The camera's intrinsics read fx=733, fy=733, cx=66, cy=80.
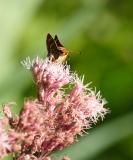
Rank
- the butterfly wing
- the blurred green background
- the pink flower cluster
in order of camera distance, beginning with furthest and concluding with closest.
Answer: the blurred green background → the butterfly wing → the pink flower cluster

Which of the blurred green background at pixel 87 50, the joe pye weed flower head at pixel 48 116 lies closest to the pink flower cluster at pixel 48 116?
the joe pye weed flower head at pixel 48 116

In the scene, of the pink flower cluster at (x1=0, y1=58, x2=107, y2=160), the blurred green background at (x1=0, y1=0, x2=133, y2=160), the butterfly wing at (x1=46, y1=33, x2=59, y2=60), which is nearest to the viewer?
the pink flower cluster at (x1=0, y1=58, x2=107, y2=160)

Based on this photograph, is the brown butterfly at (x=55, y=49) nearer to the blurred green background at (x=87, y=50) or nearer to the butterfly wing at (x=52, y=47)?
the butterfly wing at (x=52, y=47)

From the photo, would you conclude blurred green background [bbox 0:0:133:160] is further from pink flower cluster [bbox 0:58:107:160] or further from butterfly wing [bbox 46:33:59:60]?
butterfly wing [bbox 46:33:59:60]

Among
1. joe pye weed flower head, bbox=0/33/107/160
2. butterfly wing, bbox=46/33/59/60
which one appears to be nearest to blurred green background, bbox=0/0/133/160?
joe pye weed flower head, bbox=0/33/107/160

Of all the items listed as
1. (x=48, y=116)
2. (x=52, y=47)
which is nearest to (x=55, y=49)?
(x=52, y=47)

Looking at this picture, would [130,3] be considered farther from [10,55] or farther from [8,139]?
[8,139]
